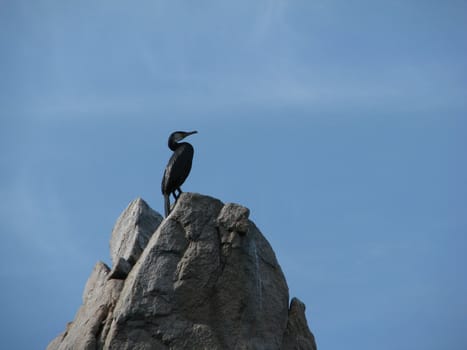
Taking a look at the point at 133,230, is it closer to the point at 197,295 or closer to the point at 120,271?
the point at 120,271

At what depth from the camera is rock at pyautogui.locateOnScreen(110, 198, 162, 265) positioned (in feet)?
64.4

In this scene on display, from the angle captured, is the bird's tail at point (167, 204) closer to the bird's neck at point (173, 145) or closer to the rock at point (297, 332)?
the bird's neck at point (173, 145)

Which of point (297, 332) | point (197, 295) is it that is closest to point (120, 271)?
point (197, 295)

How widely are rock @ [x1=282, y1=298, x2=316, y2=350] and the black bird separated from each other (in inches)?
173

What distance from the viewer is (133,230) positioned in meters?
20.4

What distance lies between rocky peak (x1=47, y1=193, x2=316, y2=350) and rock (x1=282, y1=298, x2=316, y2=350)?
0.08 feet

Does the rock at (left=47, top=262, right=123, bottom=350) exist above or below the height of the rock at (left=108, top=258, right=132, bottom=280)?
below

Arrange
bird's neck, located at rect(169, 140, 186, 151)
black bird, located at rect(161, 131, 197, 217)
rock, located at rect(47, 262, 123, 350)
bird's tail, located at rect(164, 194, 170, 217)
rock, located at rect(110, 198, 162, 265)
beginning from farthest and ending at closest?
1. bird's neck, located at rect(169, 140, 186, 151)
2. black bird, located at rect(161, 131, 197, 217)
3. bird's tail, located at rect(164, 194, 170, 217)
4. rock, located at rect(110, 198, 162, 265)
5. rock, located at rect(47, 262, 123, 350)

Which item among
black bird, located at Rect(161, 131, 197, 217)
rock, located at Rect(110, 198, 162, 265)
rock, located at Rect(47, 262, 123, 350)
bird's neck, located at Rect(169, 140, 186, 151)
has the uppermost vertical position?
bird's neck, located at Rect(169, 140, 186, 151)

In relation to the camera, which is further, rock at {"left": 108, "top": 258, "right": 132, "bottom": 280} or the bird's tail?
the bird's tail

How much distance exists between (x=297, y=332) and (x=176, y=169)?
554cm

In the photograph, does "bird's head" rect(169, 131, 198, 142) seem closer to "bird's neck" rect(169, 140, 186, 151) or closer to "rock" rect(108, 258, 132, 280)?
"bird's neck" rect(169, 140, 186, 151)

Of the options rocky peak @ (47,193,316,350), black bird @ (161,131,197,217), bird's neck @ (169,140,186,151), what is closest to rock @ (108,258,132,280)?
rocky peak @ (47,193,316,350)

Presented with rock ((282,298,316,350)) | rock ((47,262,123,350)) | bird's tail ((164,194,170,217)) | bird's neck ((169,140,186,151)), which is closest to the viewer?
rock ((47,262,123,350))
